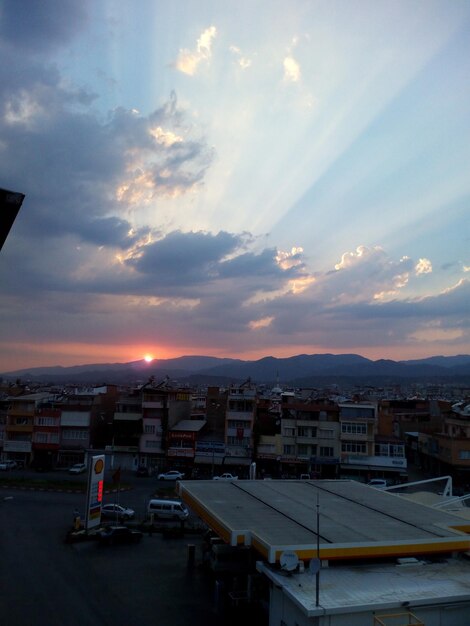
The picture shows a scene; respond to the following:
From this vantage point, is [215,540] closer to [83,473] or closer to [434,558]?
[434,558]

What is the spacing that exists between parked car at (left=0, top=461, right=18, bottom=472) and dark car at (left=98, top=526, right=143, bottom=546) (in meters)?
23.1

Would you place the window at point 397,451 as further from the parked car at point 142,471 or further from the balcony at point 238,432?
the parked car at point 142,471

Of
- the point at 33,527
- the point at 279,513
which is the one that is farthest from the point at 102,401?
the point at 279,513

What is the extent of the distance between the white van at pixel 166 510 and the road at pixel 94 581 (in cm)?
349

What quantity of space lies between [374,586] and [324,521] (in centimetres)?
417

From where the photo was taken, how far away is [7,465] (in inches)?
1661

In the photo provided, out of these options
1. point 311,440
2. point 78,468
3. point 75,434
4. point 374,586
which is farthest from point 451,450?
point 75,434

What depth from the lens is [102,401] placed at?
1959 inches

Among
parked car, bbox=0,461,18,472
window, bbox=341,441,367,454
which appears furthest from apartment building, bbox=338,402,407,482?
parked car, bbox=0,461,18,472

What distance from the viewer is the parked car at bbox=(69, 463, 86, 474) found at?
41.4 m

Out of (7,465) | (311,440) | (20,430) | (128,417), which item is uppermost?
(128,417)

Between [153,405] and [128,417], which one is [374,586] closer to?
[153,405]

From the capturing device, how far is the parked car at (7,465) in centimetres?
4175

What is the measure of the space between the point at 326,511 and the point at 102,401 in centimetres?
3504
